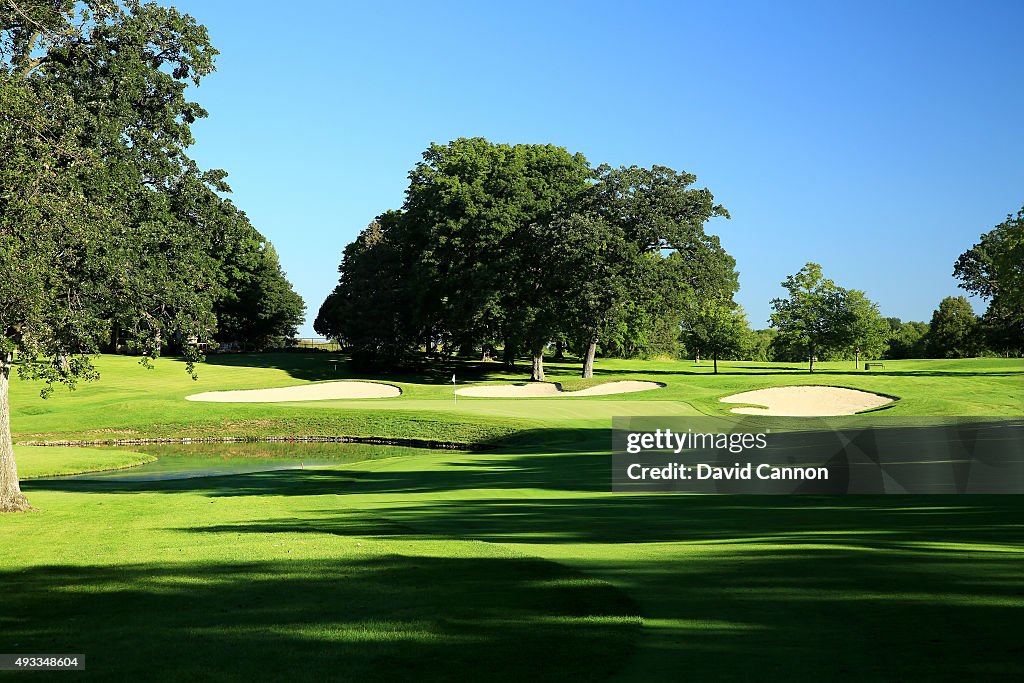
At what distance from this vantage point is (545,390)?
56.1m

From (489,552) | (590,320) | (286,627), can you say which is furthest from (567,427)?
(286,627)

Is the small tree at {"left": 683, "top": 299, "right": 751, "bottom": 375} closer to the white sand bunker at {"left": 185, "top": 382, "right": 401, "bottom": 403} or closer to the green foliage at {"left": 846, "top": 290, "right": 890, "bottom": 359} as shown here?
the green foliage at {"left": 846, "top": 290, "right": 890, "bottom": 359}

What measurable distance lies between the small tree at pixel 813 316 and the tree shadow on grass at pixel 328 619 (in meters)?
68.6

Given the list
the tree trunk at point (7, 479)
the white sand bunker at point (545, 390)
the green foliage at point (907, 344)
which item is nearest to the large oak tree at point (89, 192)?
the tree trunk at point (7, 479)

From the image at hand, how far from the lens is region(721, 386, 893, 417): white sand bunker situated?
44438mm

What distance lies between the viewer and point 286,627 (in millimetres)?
8484

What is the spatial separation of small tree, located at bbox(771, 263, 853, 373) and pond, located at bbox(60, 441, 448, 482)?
4870cm

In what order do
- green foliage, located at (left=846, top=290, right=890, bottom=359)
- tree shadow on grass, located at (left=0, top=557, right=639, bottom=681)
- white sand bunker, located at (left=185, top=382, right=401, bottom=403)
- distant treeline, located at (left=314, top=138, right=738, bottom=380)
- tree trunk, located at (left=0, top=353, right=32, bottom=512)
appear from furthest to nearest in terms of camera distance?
green foliage, located at (left=846, top=290, right=890, bottom=359)
distant treeline, located at (left=314, top=138, right=738, bottom=380)
white sand bunker, located at (left=185, top=382, right=401, bottom=403)
tree trunk, located at (left=0, top=353, right=32, bottom=512)
tree shadow on grass, located at (left=0, top=557, right=639, bottom=681)

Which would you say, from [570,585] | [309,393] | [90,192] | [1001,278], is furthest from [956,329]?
[570,585]

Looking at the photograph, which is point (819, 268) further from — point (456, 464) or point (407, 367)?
point (456, 464)

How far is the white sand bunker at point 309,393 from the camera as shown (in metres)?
49.7

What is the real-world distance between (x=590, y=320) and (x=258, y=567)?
47.9 m

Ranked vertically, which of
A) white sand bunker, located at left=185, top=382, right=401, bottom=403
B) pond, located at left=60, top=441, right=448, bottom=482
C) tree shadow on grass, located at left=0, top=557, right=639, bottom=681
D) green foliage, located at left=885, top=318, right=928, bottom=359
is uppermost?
green foliage, located at left=885, top=318, right=928, bottom=359

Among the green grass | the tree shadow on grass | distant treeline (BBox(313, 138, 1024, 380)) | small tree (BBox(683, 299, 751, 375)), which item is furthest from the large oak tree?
small tree (BBox(683, 299, 751, 375))
